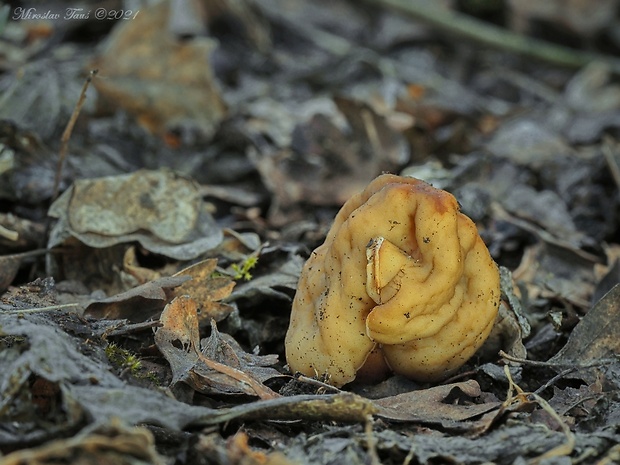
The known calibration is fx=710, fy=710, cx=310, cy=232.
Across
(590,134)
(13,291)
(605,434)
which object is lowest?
(590,134)

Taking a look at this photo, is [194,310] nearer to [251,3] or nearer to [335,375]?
[335,375]

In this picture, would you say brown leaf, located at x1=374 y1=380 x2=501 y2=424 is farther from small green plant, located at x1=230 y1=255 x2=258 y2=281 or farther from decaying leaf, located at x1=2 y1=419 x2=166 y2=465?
small green plant, located at x1=230 y1=255 x2=258 y2=281

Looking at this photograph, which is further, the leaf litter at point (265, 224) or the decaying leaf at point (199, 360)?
the decaying leaf at point (199, 360)

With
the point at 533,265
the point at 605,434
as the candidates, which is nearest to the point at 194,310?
the point at 605,434

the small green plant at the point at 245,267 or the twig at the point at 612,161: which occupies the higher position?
the small green plant at the point at 245,267

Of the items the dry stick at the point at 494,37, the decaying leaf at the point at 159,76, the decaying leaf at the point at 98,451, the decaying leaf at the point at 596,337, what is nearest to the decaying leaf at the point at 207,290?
the decaying leaf at the point at 98,451

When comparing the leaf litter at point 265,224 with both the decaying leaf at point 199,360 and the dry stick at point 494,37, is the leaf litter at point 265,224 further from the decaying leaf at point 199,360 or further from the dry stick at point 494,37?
the dry stick at point 494,37

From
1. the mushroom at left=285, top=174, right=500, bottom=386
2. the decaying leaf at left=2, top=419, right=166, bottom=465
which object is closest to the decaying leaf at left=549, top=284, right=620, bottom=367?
the mushroom at left=285, top=174, right=500, bottom=386
